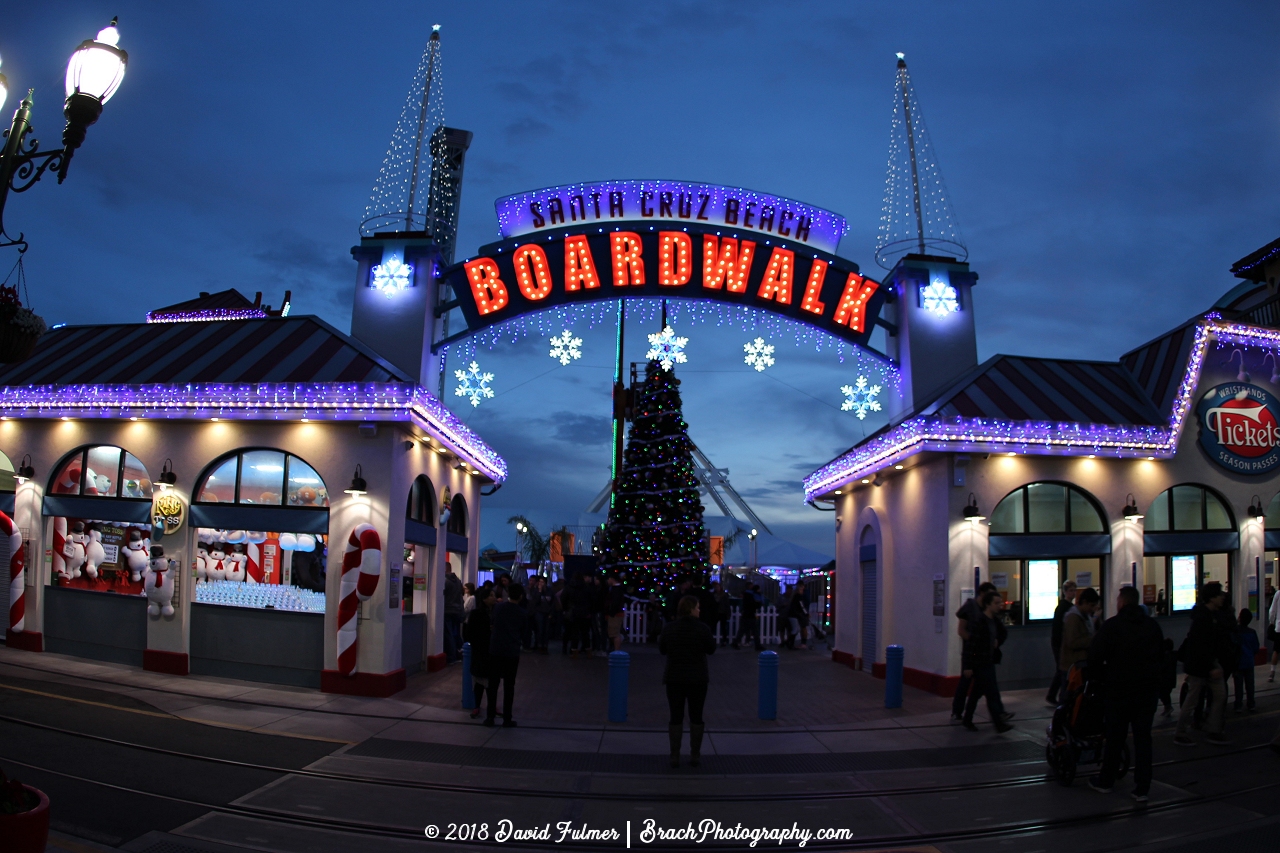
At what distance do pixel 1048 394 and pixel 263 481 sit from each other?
44.3 feet

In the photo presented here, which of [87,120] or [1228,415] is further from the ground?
[87,120]

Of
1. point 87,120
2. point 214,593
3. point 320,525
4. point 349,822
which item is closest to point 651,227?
point 320,525

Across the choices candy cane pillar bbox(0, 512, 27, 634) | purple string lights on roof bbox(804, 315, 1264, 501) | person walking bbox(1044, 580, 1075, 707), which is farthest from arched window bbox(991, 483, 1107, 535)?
candy cane pillar bbox(0, 512, 27, 634)

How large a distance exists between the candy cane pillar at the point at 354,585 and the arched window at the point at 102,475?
433cm

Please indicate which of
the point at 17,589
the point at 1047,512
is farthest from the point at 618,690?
the point at 17,589

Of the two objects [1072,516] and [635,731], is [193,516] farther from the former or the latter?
[1072,516]

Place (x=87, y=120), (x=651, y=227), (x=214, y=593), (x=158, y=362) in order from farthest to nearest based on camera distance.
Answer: (x=651, y=227) → (x=158, y=362) → (x=214, y=593) → (x=87, y=120)

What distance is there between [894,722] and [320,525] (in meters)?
8.89

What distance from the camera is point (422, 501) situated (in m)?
15.6

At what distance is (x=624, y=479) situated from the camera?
76.7 ft

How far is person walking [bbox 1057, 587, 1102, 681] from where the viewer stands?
397 inches

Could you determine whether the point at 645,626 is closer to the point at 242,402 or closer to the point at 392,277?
the point at 392,277

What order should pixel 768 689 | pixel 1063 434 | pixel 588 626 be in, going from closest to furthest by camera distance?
pixel 768 689, pixel 1063 434, pixel 588 626

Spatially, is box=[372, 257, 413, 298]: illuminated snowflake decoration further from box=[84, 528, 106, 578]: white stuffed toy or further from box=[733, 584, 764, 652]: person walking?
box=[733, 584, 764, 652]: person walking
